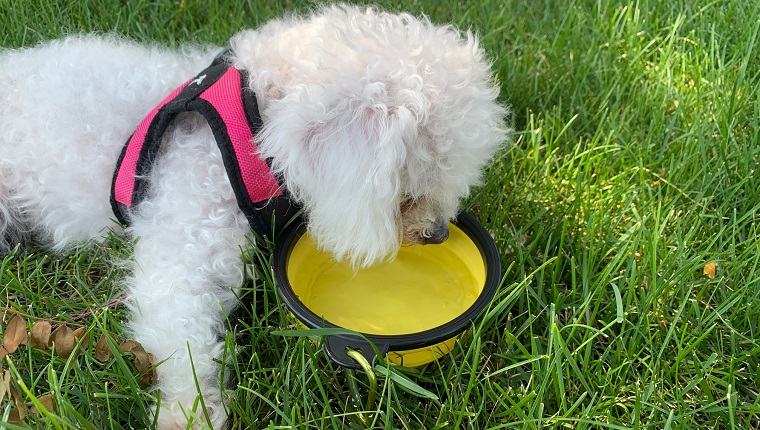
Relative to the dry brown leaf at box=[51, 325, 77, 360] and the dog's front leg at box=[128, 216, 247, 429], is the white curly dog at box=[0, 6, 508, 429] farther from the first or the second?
the dry brown leaf at box=[51, 325, 77, 360]

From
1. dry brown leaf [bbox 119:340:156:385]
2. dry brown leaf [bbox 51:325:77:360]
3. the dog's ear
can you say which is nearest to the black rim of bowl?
the dog's ear

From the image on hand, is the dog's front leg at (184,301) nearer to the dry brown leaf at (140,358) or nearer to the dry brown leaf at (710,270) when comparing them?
the dry brown leaf at (140,358)

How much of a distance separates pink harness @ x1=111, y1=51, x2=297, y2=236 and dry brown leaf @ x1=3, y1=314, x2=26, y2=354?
0.51 m

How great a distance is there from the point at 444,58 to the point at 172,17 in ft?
6.50

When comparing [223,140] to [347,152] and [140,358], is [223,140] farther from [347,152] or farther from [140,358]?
[140,358]

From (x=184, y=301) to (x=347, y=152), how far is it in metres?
0.67

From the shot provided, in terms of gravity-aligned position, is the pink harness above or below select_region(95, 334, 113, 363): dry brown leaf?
above

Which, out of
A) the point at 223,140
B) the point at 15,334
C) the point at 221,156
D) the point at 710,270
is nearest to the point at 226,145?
the point at 223,140

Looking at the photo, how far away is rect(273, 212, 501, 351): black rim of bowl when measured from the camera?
5.50 ft

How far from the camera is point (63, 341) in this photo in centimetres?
173

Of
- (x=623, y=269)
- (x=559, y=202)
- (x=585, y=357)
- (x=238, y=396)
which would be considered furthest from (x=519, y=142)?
(x=238, y=396)

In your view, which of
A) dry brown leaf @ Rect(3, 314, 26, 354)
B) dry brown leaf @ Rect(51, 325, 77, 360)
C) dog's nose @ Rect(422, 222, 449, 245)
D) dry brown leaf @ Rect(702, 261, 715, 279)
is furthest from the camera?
dry brown leaf @ Rect(702, 261, 715, 279)

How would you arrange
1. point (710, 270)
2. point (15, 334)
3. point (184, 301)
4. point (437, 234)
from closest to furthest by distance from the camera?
1. point (15, 334)
2. point (184, 301)
3. point (437, 234)
4. point (710, 270)

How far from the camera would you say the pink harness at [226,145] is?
182 centimetres
